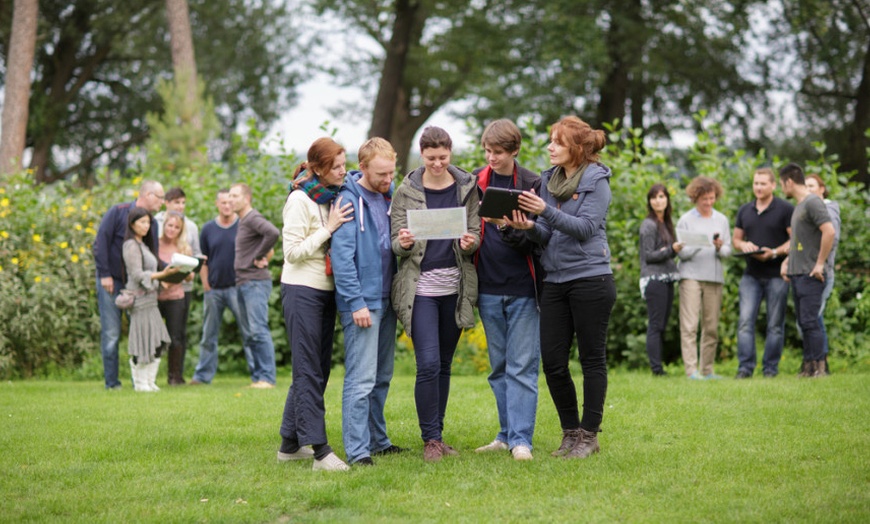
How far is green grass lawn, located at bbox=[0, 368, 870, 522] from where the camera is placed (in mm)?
4906

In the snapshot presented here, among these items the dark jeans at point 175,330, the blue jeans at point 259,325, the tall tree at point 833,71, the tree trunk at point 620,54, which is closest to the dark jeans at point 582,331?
Answer: the blue jeans at point 259,325

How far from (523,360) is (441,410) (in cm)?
68

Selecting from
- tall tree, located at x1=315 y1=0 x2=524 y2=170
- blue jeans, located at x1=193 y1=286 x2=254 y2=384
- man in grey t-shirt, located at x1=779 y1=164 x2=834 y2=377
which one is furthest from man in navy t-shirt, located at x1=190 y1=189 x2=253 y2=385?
tall tree, located at x1=315 y1=0 x2=524 y2=170

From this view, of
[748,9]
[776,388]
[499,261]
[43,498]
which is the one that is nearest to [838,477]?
[499,261]

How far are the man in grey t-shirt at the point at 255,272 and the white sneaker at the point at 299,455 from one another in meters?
3.85

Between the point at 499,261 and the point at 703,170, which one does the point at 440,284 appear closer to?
the point at 499,261

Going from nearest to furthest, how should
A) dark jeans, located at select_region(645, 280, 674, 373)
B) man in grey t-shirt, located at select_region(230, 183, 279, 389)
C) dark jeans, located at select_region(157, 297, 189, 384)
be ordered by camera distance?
man in grey t-shirt, located at select_region(230, 183, 279, 389)
dark jeans, located at select_region(645, 280, 674, 373)
dark jeans, located at select_region(157, 297, 189, 384)

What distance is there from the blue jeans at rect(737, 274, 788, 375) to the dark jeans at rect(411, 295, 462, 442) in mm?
5066

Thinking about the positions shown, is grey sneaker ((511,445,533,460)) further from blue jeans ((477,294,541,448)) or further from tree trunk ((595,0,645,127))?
tree trunk ((595,0,645,127))

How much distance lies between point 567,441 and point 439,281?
1317 millimetres

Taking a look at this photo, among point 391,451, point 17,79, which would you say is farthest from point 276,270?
point 17,79

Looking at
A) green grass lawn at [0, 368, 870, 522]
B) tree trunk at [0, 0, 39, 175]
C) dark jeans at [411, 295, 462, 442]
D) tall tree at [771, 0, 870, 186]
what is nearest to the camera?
green grass lawn at [0, 368, 870, 522]

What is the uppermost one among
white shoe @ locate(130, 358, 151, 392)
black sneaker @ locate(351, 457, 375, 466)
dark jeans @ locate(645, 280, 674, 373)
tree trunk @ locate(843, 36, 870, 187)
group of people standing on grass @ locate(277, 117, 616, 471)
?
tree trunk @ locate(843, 36, 870, 187)

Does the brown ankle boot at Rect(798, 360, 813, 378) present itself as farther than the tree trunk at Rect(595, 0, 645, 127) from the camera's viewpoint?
No
